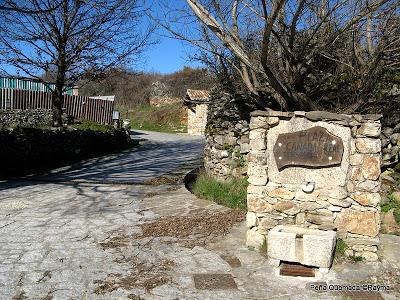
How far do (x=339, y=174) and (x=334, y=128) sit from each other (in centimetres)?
55

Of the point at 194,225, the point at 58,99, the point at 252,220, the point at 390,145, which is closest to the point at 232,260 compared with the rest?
the point at 252,220

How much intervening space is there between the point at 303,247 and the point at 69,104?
21.6 m

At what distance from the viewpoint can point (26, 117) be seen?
797 inches

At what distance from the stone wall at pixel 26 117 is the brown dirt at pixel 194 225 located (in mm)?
14345

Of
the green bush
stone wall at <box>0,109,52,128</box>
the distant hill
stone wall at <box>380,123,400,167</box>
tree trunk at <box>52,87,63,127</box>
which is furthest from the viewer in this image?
the distant hill

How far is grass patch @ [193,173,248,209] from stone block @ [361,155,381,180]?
3.32 m

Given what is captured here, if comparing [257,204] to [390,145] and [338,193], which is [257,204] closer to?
[338,193]

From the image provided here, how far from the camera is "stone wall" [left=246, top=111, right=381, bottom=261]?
4871mm

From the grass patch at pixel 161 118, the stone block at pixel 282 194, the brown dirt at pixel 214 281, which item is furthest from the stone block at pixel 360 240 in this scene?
the grass patch at pixel 161 118

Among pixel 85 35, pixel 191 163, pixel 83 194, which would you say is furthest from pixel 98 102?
pixel 83 194

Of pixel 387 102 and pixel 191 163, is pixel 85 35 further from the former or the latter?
pixel 387 102

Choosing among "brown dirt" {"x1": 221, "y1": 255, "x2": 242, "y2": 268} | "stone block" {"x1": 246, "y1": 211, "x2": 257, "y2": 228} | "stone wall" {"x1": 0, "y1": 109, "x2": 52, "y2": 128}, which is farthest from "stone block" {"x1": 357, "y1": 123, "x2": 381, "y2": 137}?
"stone wall" {"x1": 0, "y1": 109, "x2": 52, "y2": 128}

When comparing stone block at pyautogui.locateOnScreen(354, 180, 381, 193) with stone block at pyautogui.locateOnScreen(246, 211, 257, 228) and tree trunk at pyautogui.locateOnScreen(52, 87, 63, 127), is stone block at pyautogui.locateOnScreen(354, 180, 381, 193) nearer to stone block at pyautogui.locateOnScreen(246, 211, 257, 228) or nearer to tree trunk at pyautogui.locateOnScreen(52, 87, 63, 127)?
stone block at pyautogui.locateOnScreen(246, 211, 257, 228)

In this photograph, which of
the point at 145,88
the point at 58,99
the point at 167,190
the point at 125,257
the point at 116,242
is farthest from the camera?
the point at 145,88
